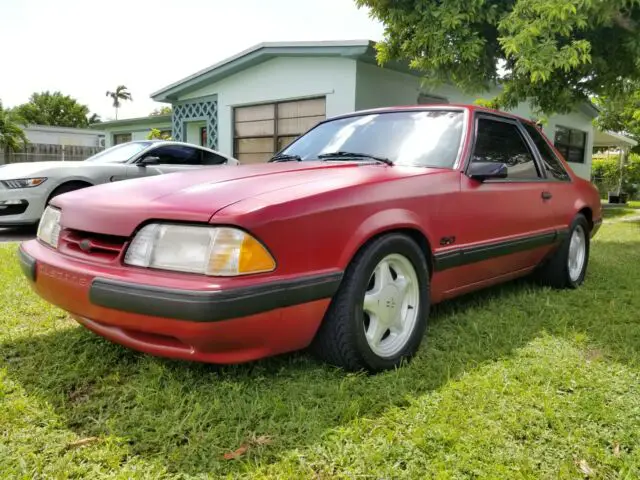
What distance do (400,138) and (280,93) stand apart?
8.32m

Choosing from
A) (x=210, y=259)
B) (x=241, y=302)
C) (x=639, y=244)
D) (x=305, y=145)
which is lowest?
(x=639, y=244)

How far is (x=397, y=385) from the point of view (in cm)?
230

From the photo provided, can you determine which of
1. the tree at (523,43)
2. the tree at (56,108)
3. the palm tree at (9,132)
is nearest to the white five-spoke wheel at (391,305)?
the tree at (523,43)

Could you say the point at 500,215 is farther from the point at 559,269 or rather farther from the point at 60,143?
the point at 60,143

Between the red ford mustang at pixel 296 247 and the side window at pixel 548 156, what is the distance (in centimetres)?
91

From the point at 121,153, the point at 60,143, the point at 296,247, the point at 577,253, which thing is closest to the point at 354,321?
the point at 296,247

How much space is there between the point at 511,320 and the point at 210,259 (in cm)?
215

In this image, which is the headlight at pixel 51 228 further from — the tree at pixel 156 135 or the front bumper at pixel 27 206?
the tree at pixel 156 135

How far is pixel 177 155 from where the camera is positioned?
7895 millimetres

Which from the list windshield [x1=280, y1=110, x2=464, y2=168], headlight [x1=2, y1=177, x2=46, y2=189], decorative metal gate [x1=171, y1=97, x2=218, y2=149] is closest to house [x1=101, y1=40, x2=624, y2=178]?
decorative metal gate [x1=171, y1=97, x2=218, y2=149]

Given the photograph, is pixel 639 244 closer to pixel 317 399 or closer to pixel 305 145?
pixel 305 145

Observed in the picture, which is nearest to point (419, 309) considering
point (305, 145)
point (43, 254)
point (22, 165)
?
point (305, 145)

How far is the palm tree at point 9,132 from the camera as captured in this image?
22.8 meters

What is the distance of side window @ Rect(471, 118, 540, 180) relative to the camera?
335 centimetres
